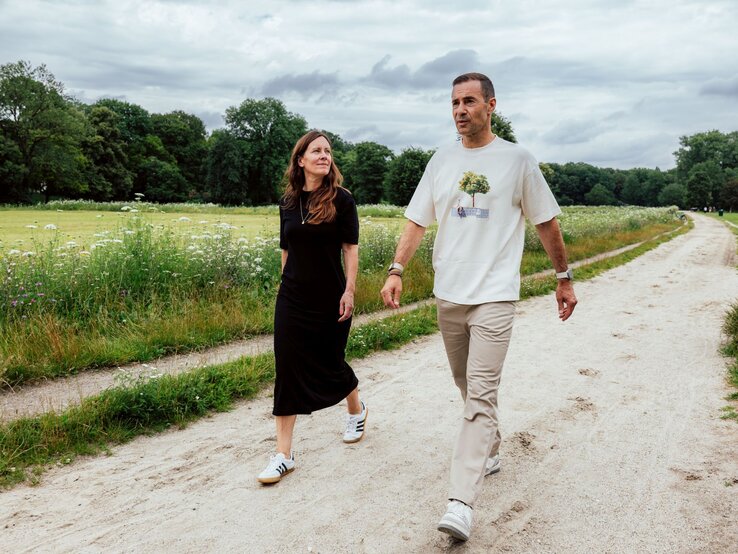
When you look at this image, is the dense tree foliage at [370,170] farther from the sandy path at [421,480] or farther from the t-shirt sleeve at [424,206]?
the t-shirt sleeve at [424,206]

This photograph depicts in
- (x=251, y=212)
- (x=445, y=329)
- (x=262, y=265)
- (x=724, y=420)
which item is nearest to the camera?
(x=445, y=329)

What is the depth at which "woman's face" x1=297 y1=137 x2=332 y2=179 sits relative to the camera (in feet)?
14.3

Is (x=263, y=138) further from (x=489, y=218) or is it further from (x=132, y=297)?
(x=489, y=218)

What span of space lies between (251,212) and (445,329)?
47.6 m

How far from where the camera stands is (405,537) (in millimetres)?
3463

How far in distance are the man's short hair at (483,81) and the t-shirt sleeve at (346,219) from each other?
3.97ft

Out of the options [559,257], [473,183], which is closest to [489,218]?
[473,183]

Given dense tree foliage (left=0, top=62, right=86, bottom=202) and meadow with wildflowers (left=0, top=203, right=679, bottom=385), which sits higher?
dense tree foliage (left=0, top=62, right=86, bottom=202)

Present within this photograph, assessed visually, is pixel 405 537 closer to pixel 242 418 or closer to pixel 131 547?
pixel 131 547

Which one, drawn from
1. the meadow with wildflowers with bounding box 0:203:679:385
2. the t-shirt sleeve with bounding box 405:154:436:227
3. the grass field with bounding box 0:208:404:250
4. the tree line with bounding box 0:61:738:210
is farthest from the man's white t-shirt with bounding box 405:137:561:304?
the tree line with bounding box 0:61:738:210

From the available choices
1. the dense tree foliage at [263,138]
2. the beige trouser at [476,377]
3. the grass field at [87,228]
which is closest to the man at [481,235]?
the beige trouser at [476,377]

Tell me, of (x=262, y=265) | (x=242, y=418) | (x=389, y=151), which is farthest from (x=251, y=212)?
(x=389, y=151)

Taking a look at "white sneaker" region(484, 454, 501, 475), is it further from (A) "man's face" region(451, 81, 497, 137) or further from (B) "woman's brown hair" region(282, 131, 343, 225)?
(A) "man's face" region(451, 81, 497, 137)

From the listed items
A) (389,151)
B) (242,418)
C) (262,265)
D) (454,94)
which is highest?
(389,151)
